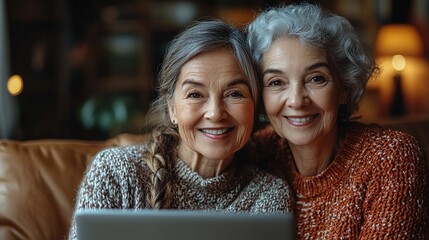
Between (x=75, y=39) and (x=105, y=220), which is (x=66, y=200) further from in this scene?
(x=75, y=39)

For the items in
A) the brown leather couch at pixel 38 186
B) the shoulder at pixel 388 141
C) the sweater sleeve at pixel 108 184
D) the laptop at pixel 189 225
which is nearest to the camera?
the laptop at pixel 189 225

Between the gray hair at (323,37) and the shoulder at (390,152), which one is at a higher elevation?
the gray hair at (323,37)

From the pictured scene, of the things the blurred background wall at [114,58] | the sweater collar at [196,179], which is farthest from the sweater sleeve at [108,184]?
the blurred background wall at [114,58]

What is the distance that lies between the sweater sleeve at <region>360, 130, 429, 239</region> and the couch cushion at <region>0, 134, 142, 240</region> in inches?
35.9

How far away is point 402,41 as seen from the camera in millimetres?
4699

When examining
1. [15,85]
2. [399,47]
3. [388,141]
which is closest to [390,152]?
[388,141]

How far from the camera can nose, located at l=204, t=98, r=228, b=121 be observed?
1826mm

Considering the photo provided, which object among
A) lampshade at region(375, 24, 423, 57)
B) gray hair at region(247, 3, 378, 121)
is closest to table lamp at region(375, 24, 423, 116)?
lampshade at region(375, 24, 423, 57)

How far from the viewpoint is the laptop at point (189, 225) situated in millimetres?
1209

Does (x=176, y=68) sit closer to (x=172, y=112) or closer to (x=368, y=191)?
(x=172, y=112)

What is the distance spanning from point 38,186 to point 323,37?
97 cm

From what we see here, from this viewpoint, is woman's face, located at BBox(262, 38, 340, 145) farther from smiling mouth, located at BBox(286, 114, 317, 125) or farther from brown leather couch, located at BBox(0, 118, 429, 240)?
brown leather couch, located at BBox(0, 118, 429, 240)

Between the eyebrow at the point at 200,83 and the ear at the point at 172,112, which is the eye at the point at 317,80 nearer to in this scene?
the eyebrow at the point at 200,83

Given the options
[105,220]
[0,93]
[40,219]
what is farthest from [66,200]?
[0,93]
